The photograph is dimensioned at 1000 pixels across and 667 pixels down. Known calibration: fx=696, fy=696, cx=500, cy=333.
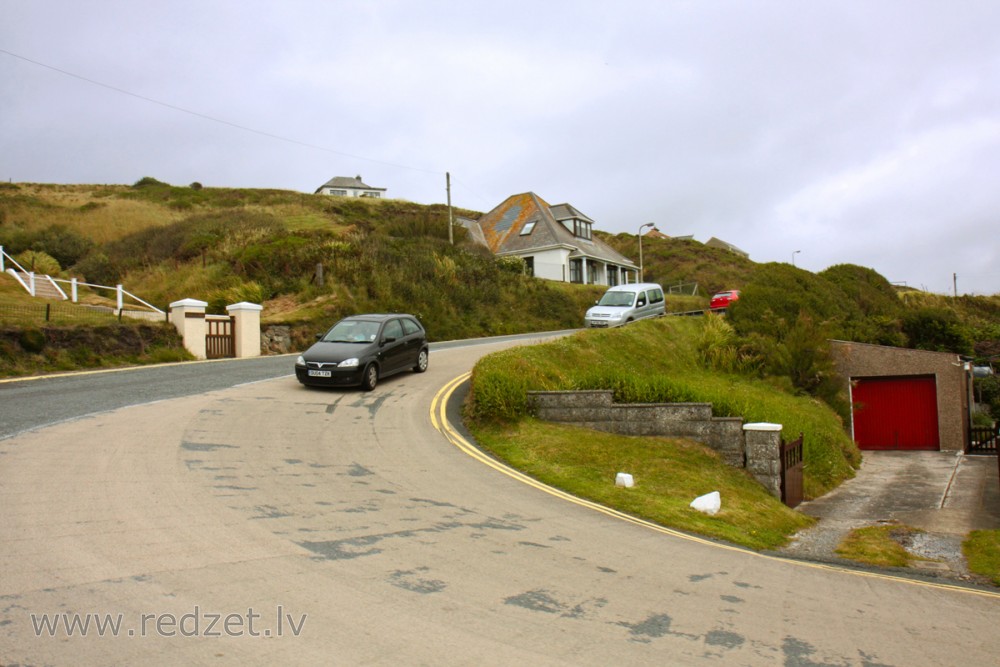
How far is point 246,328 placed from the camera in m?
23.5

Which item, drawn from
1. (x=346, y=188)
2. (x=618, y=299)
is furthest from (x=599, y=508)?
(x=346, y=188)

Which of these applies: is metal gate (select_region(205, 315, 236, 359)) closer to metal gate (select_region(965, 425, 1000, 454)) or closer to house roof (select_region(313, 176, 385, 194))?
metal gate (select_region(965, 425, 1000, 454))

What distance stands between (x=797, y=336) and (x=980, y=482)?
659 centimetres

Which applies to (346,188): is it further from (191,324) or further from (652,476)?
(652,476)

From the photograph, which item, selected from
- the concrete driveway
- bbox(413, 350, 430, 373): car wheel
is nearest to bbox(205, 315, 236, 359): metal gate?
bbox(413, 350, 430, 373): car wheel

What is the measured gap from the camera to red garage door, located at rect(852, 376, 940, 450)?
23.6 m

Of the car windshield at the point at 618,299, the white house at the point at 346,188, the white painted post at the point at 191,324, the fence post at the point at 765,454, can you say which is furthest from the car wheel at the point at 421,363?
the white house at the point at 346,188

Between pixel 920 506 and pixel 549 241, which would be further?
pixel 549 241

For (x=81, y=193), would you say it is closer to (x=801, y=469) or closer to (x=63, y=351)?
(x=63, y=351)

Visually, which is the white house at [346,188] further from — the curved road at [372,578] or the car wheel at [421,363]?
the curved road at [372,578]

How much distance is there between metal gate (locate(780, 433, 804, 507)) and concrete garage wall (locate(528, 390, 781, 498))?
0.20 m

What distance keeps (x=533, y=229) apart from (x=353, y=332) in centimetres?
4025

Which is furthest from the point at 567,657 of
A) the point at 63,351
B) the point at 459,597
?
the point at 63,351

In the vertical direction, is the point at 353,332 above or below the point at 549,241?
below
